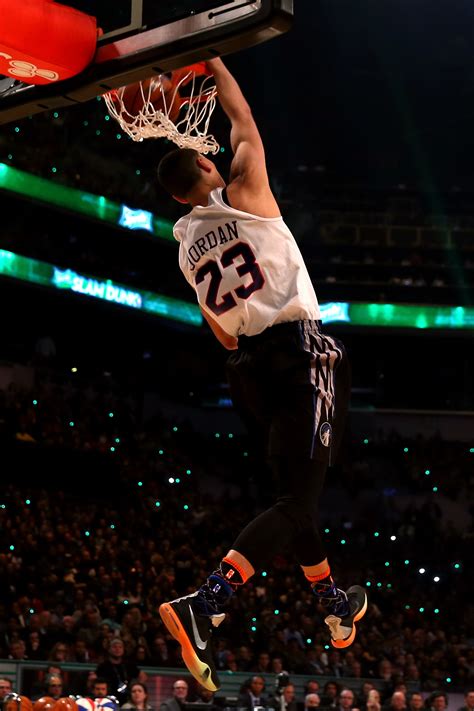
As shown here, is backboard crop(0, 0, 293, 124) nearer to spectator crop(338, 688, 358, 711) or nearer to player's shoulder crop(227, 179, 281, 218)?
player's shoulder crop(227, 179, 281, 218)

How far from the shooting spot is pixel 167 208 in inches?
1182

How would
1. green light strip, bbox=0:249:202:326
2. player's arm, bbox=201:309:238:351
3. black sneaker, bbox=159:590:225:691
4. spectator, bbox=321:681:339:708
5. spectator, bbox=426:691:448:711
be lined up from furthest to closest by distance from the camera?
green light strip, bbox=0:249:202:326
spectator, bbox=321:681:339:708
spectator, bbox=426:691:448:711
player's arm, bbox=201:309:238:351
black sneaker, bbox=159:590:225:691

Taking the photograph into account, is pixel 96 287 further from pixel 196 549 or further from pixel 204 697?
pixel 204 697

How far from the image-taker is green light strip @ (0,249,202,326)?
87.2 feet

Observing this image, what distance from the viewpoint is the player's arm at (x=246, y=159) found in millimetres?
4727

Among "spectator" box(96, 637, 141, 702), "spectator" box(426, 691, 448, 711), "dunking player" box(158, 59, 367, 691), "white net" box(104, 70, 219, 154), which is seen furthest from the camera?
"spectator" box(426, 691, 448, 711)

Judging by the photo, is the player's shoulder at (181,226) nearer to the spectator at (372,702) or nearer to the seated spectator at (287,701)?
the seated spectator at (287,701)

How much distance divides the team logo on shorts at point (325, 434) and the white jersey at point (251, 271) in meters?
0.50

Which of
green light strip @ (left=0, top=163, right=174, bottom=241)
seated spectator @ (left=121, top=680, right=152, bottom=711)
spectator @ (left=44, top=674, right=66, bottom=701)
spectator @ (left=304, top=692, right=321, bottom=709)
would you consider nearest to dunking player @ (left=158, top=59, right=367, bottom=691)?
spectator @ (left=44, top=674, right=66, bottom=701)

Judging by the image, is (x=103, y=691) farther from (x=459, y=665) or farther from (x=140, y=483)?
(x=140, y=483)

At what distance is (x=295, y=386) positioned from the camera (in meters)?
4.64

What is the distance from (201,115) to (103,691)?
8.47 meters

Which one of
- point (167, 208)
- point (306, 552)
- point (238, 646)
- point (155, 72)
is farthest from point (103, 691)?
point (167, 208)

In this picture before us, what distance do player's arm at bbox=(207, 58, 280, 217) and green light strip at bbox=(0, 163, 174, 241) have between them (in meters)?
22.0
